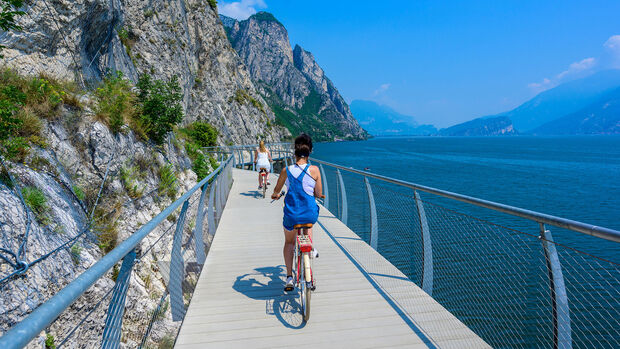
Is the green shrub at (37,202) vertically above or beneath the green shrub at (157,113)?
beneath

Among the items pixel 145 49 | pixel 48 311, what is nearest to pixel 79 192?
pixel 48 311

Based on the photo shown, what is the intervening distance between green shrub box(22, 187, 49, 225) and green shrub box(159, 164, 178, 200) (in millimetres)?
4718

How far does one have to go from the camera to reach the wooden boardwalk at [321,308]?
284cm

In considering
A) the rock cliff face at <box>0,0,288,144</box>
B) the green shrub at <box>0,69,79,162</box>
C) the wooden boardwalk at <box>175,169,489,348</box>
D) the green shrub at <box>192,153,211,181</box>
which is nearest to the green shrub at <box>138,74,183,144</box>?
the rock cliff face at <box>0,0,288,144</box>

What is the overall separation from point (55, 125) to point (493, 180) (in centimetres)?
4096

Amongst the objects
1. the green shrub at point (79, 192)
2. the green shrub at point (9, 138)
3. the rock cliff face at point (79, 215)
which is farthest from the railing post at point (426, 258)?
the green shrub at point (79, 192)

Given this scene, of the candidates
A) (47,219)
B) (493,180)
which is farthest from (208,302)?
(493,180)

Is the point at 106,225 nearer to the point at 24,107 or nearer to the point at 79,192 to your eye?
the point at 79,192

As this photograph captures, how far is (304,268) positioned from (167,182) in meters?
8.32

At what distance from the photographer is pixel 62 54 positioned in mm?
9273

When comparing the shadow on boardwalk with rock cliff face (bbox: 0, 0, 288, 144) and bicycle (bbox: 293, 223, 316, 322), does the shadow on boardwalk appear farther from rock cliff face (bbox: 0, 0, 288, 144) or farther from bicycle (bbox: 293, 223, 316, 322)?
rock cliff face (bbox: 0, 0, 288, 144)

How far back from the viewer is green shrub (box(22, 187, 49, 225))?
15.9 ft

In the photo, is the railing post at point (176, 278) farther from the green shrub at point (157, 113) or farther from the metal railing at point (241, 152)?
the metal railing at point (241, 152)

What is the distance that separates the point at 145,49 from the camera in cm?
2391
